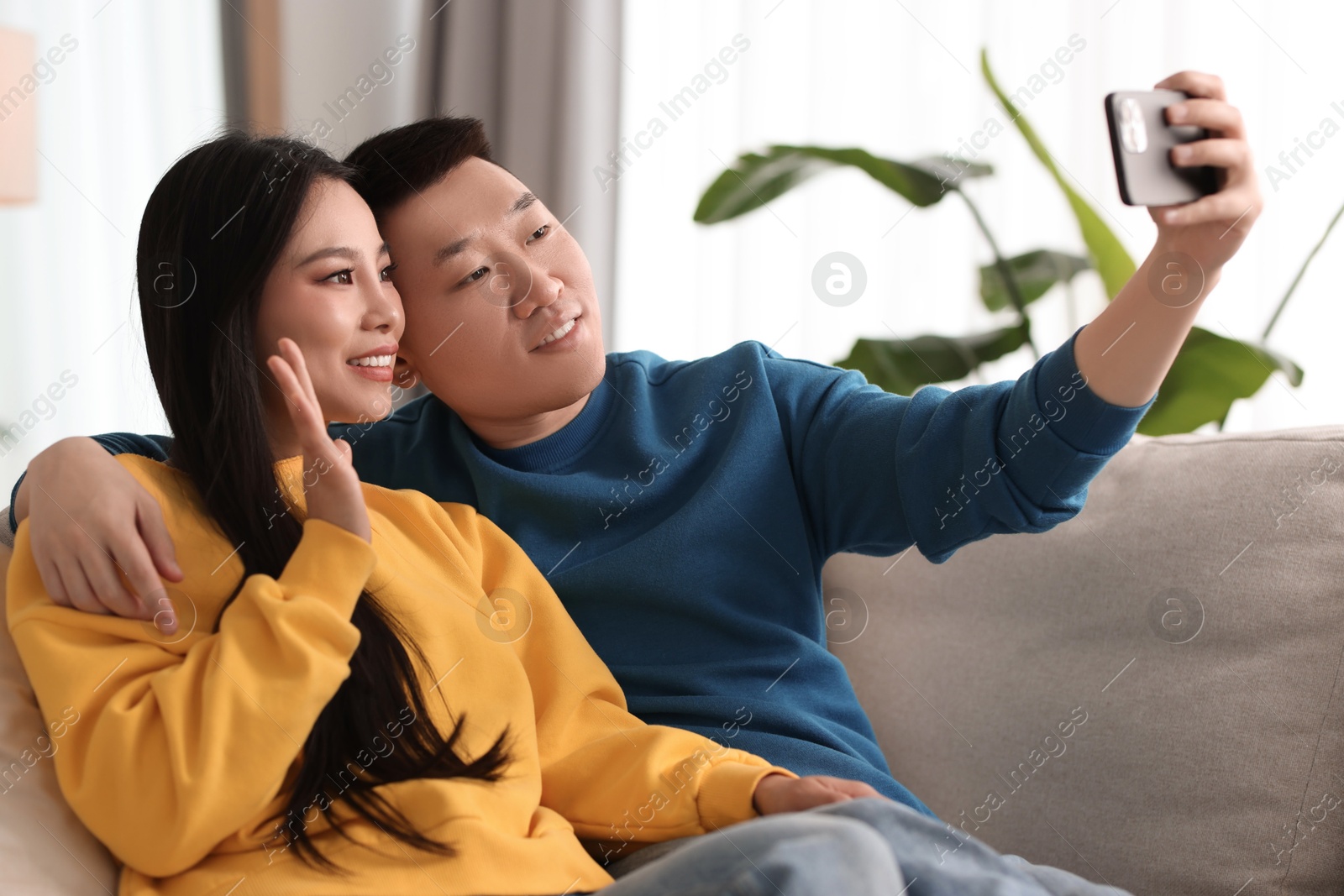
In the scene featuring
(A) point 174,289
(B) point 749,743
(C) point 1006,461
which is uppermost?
(A) point 174,289

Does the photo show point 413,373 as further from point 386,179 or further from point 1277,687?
point 1277,687

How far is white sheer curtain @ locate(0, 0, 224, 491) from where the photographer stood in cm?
187

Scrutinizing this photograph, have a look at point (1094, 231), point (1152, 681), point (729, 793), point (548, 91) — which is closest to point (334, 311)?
point (729, 793)

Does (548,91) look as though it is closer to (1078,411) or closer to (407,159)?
(407,159)

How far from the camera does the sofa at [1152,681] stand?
988mm

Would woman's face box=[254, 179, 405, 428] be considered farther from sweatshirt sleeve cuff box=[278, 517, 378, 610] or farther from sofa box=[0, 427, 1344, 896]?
sofa box=[0, 427, 1344, 896]

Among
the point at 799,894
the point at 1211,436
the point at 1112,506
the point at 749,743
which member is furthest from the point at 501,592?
the point at 1211,436

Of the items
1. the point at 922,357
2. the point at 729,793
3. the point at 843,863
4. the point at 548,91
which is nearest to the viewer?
the point at 843,863

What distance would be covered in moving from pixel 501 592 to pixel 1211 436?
2.64 ft

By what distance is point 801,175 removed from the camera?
5.76ft

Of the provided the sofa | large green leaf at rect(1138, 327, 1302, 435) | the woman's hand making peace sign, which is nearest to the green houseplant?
large green leaf at rect(1138, 327, 1302, 435)

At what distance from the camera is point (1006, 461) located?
0.91m

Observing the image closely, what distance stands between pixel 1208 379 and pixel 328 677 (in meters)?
1.26

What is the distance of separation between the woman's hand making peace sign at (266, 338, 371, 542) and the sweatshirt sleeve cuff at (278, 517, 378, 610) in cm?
1
